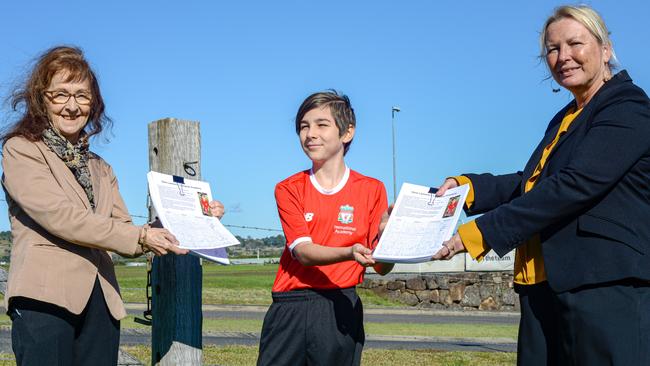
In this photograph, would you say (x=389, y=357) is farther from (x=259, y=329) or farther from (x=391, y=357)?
(x=259, y=329)

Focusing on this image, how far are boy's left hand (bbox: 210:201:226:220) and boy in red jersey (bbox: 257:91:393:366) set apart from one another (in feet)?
1.02

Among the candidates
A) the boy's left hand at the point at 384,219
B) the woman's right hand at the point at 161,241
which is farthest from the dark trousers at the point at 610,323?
the woman's right hand at the point at 161,241

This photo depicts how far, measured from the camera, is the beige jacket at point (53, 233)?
3.87m

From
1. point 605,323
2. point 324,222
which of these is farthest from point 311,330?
point 605,323

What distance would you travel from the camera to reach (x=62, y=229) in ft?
12.7

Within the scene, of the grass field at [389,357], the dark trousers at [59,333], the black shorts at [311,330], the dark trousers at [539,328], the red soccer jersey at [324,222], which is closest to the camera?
the dark trousers at [539,328]

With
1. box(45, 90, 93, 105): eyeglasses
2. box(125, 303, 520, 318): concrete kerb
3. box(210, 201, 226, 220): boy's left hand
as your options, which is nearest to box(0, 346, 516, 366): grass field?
box(210, 201, 226, 220): boy's left hand

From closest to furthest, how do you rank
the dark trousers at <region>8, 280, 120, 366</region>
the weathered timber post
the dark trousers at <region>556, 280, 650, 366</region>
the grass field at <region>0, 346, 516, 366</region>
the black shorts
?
1. the dark trousers at <region>556, 280, 650, 366</region>
2. the dark trousers at <region>8, 280, 120, 366</region>
3. the black shorts
4. the weathered timber post
5. the grass field at <region>0, 346, 516, 366</region>

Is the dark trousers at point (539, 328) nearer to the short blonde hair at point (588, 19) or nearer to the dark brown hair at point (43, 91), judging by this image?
the short blonde hair at point (588, 19)

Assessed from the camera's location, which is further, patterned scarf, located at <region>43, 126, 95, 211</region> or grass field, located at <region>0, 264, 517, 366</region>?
grass field, located at <region>0, 264, 517, 366</region>

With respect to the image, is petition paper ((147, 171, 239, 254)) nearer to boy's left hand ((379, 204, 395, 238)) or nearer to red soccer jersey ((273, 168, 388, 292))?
red soccer jersey ((273, 168, 388, 292))

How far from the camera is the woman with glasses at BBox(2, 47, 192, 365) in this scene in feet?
12.6

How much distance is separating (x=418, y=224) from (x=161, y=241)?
126cm

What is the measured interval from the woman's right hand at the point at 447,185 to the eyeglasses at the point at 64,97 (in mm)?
1812
